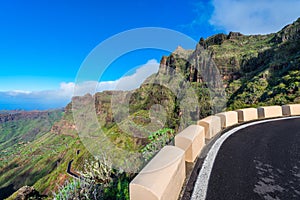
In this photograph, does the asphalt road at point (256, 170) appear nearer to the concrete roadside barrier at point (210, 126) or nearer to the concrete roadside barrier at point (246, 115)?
the concrete roadside barrier at point (210, 126)

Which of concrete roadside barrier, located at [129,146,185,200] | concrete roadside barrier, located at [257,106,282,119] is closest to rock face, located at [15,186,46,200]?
concrete roadside barrier, located at [129,146,185,200]

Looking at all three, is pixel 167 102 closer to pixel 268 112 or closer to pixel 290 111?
pixel 268 112

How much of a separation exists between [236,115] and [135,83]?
4.68 m

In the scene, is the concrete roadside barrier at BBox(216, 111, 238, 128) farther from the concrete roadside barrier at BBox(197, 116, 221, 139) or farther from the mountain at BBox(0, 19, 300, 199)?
the mountain at BBox(0, 19, 300, 199)

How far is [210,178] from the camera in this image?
300 centimetres

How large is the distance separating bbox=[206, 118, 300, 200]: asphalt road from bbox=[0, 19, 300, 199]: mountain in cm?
157

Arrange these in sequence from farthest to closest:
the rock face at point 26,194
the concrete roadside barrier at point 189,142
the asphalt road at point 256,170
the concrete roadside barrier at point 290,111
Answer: the concrete roadside barrier at point 290,111 < the rock face at point 26,194 < the concrete roadside barrier at point 189,142 < the asphalt road at point 256,170

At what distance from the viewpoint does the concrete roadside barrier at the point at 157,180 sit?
169 centimetres

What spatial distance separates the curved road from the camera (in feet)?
8.31

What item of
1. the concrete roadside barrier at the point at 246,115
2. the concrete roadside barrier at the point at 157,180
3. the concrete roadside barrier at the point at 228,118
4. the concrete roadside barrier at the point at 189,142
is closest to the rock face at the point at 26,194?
the concrete roadside barrier at the point at 189,142

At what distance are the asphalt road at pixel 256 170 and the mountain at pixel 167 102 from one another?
1.57 meters

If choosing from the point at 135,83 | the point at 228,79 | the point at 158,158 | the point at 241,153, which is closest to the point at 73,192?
the point at 158,158

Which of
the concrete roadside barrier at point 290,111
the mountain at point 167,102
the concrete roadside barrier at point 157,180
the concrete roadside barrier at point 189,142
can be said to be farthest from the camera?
the concrete roadside barrier at point 290,111

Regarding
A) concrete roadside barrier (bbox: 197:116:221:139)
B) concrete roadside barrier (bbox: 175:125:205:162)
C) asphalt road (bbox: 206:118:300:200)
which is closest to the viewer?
asphalt road (bbox: 206:118:300:200)
